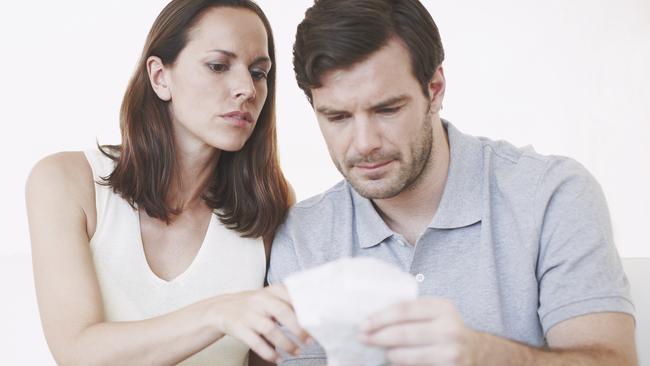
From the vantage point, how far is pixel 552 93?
11.3 ft

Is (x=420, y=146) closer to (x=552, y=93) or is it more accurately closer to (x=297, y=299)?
(x=297, y=299)

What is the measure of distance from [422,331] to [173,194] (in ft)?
3.98

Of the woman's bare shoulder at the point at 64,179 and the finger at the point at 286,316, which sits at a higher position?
the woman's bare shoulder at the point at 64,179

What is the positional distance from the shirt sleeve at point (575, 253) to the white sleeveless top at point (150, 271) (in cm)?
80

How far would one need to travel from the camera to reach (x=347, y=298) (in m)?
1.03

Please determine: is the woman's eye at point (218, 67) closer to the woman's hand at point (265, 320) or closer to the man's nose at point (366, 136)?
the man's nose at point (366, 136)

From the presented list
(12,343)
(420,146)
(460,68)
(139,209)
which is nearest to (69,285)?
(139,209)

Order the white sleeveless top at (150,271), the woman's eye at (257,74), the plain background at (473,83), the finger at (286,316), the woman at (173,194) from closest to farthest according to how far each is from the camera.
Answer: the finger at (286,316)
the woman at (173,194)
the white sleeveless top at (150,271)
the woman's eye at (257,74)
the plain background at (473,83)

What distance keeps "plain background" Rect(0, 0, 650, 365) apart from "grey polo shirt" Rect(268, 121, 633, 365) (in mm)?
1676

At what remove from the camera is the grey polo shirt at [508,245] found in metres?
1.59

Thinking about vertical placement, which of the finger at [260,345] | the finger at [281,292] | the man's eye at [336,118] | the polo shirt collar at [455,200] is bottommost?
the finger at [260,345]

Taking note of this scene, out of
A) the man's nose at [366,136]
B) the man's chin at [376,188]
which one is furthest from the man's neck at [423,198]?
the man's nose at [366,136]

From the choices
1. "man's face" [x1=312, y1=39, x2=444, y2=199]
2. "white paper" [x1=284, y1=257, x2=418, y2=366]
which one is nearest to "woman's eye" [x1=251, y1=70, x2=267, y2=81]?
"man's face" [x1=312, y1=39, x2=444, y2=199]

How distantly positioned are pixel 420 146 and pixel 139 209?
0.81 m
